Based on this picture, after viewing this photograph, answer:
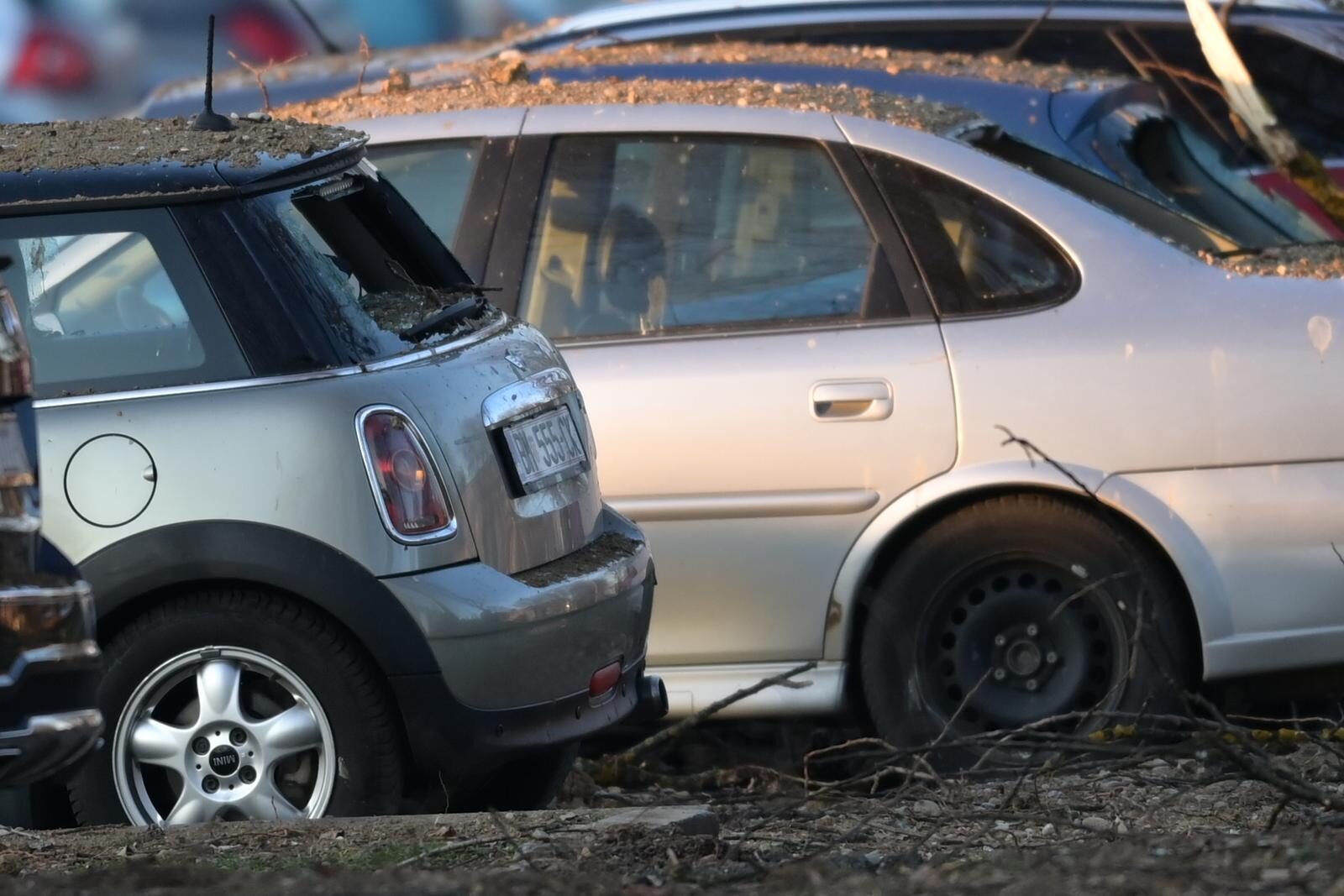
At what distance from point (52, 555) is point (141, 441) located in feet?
2.40

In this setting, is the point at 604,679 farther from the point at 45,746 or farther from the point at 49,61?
the point at 49,61

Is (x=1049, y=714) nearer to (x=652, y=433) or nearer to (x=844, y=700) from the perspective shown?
(x=844, y=700)

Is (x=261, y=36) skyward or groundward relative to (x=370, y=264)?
skyward

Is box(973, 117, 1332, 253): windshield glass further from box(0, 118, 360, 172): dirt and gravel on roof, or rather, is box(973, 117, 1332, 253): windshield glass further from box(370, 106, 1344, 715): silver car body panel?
box(0, 118, 360, 172): dirt and gravel on roof

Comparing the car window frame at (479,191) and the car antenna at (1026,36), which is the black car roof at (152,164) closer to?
the car window frame at (479,191)

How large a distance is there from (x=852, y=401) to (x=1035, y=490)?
53 centimetres

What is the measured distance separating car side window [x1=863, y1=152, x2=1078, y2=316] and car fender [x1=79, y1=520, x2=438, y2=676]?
6.18 ft

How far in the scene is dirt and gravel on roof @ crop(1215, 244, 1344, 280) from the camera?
207 inches

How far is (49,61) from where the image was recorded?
11773 millimetres

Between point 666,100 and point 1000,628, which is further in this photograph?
point 666,100

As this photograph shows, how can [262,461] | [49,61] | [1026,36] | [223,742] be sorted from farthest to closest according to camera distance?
[49,61] < [1026,36] < [223,742] < [262,461]

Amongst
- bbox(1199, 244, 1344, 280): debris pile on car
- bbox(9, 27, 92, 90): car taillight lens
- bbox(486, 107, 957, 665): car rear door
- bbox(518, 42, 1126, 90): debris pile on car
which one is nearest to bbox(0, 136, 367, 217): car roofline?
bbox(486, 107, 957, 665): car rear door

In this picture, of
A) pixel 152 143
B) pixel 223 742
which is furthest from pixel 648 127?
pixel 223 742

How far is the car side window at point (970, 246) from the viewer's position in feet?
17.4
